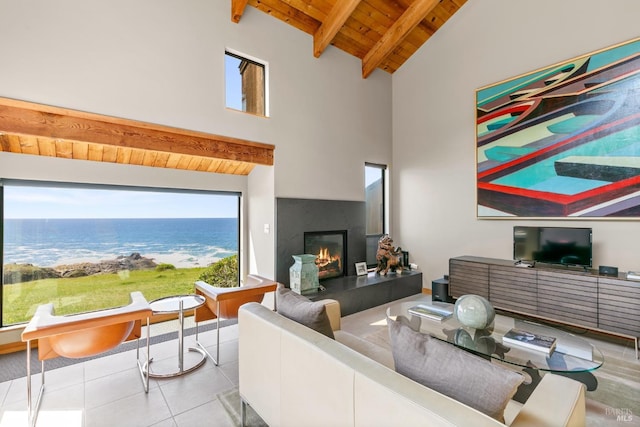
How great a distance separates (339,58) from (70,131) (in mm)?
3888

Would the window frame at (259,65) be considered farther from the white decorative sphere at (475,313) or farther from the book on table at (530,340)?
the book on table at (530,340)

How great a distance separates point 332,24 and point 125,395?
4823mm

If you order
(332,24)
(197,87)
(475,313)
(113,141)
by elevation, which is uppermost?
(332,24)

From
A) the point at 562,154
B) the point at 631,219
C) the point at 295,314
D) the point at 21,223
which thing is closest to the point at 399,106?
the point at 562,154

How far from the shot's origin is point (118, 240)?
12.7 feet

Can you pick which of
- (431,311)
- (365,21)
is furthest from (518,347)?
(365,21)

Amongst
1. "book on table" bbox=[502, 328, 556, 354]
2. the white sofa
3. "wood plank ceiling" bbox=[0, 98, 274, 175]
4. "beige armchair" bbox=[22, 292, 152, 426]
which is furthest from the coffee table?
"wood plank ceiling" bbox=[0, 98, 274, 175]

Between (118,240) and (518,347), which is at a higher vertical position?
(118,240)

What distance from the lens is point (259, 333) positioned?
6.13 feet

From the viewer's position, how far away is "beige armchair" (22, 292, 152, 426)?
6.52ft

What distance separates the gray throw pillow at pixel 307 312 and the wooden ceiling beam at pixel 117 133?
2.41m

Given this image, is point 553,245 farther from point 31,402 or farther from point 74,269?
point 74,269

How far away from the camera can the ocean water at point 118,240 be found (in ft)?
10.8

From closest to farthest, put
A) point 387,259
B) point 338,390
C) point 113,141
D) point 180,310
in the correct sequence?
point 338,390 → point 180,310 → point 113,141 → point 387,259
